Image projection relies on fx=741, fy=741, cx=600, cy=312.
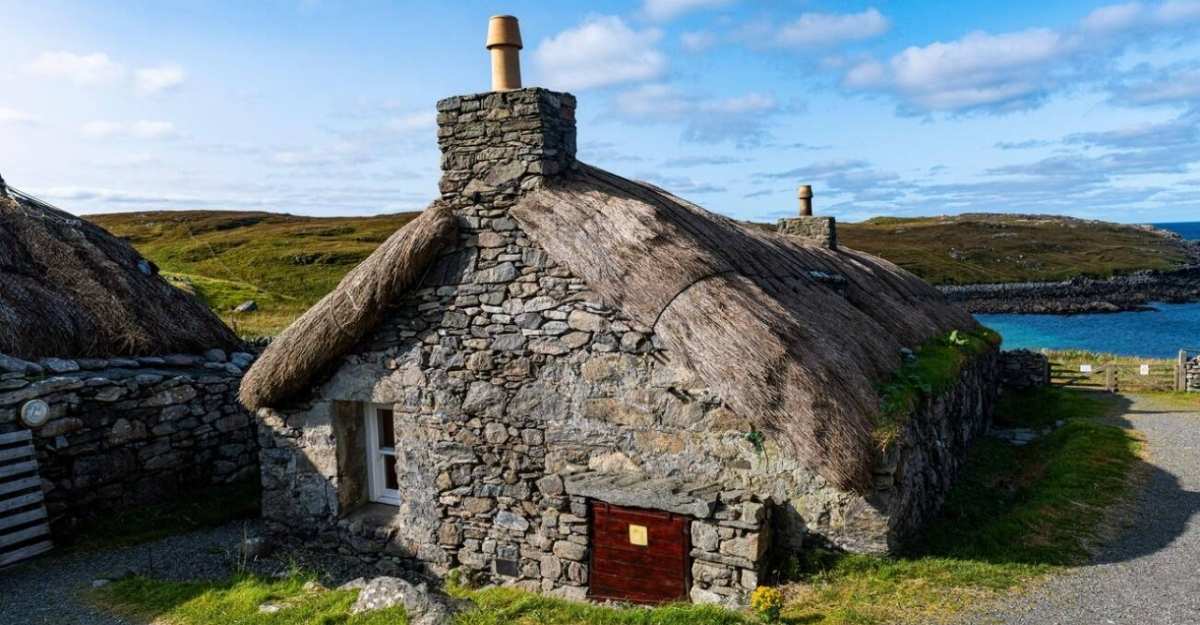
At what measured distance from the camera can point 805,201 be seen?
18.6m

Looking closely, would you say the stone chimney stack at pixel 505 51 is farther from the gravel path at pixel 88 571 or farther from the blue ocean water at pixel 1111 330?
the blue ocean water at pixel 1111 330

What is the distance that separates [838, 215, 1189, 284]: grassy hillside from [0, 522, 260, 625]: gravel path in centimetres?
7617

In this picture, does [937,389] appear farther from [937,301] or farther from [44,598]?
[44,598]

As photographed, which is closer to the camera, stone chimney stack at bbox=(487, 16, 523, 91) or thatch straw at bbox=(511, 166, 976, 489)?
thatch straw at bbox=(511, 166, 976, 489)

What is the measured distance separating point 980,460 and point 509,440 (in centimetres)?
926

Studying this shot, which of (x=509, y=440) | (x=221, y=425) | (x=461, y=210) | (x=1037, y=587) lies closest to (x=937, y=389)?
(x=1037, y=587)

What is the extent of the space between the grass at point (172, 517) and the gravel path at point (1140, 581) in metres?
9.81

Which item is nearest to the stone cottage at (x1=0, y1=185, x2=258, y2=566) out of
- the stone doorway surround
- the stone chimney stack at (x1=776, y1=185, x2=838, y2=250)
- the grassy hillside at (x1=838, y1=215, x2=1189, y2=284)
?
the stone doorway surround

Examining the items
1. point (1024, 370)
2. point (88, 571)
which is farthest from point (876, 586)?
point (1024, 370)

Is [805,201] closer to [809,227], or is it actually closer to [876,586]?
[809,227]

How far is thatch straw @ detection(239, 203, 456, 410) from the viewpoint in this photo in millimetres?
8680

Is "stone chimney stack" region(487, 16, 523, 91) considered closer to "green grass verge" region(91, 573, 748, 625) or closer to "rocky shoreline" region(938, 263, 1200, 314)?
"green grass verge" region(91, 573, 748, 625)

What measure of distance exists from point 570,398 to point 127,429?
6.74 metres

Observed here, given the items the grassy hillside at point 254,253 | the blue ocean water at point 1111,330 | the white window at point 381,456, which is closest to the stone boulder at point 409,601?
the white window at point 381,456
